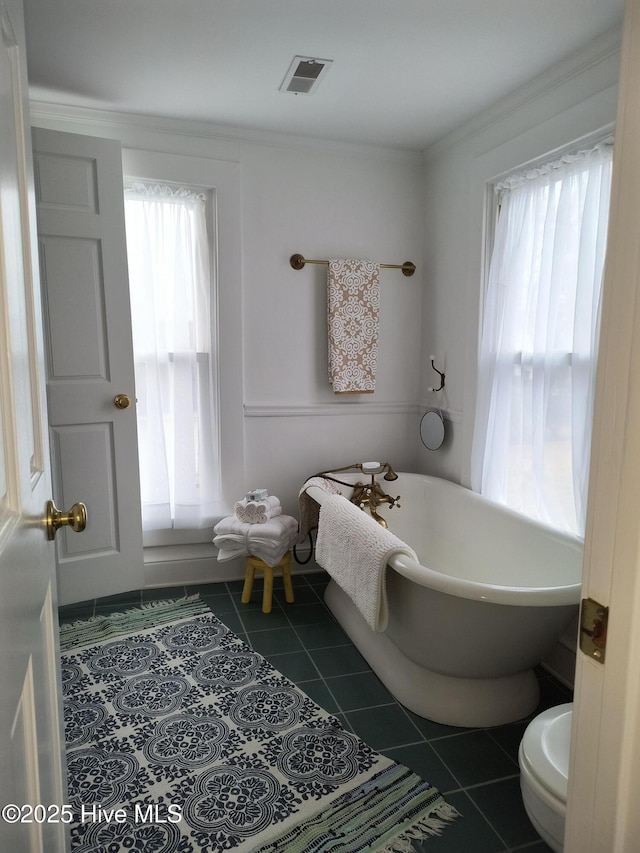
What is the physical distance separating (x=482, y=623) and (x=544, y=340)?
4.07 feet

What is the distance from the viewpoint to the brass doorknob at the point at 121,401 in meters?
2.89

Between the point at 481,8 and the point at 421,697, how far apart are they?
2.39 metres

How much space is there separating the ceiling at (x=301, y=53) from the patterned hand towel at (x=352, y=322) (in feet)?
2.48

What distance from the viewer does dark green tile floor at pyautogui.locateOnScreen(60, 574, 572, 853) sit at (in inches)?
66.3

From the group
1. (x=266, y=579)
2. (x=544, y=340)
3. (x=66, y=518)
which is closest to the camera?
(x=66, y=518)

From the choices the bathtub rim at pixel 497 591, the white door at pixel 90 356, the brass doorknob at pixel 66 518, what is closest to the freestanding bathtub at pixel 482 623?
the bathtub rim at pixel 497 591

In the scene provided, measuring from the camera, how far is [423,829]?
1667mm

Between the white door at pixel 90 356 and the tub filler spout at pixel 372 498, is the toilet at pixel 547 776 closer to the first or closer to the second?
the tub filler spout at pixel 372 498

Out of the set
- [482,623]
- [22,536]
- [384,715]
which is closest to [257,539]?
[384,715]

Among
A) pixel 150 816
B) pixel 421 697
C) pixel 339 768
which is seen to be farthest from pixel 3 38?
pixel 421 697

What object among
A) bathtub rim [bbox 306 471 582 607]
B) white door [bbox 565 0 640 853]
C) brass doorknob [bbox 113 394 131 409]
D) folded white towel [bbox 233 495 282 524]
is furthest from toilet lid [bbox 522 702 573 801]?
brass doorknob [bbox 113 394 131 409]

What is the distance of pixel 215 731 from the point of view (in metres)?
2.08
